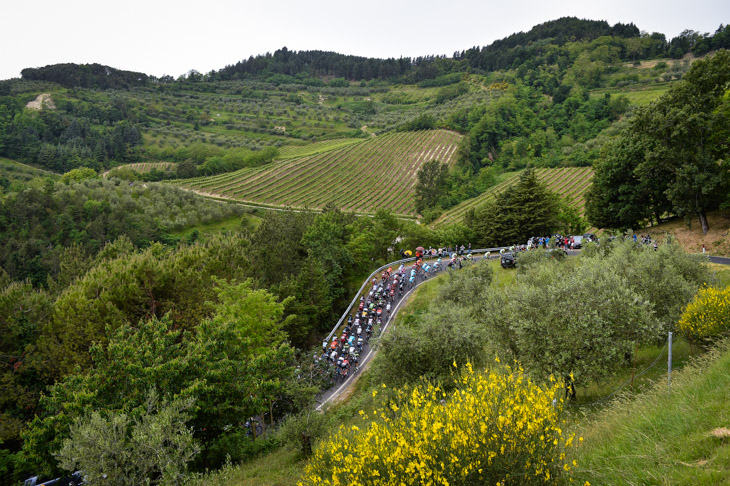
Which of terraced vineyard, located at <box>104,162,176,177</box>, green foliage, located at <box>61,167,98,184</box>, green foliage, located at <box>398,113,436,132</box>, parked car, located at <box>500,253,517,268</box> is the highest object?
green foliage, located at <box>398,113,436,132</box>

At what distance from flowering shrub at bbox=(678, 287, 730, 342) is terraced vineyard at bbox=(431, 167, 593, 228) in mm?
65058

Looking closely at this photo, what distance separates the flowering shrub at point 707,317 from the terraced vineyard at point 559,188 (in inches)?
2561

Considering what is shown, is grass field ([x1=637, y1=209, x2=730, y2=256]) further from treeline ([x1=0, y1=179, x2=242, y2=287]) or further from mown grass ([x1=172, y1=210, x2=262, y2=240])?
treeline ([x1=0, y1=179, x2=242, y2=287])

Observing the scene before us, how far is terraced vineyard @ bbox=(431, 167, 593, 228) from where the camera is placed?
265 feet

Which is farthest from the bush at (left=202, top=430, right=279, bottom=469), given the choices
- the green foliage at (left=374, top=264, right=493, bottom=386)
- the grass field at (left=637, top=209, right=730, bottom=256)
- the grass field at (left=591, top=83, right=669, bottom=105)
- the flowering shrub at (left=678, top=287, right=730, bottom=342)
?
the grass field at (left=591, top=83, right=669, bottom=105)

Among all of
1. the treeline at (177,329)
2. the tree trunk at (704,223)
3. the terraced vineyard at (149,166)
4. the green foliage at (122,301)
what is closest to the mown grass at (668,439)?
the treeline at (177,329)

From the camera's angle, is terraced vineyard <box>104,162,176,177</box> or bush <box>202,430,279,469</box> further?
terraced vineyard <box>104,162,176,177</box>

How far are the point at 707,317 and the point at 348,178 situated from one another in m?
107

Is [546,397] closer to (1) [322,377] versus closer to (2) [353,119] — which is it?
(1) [322,377]

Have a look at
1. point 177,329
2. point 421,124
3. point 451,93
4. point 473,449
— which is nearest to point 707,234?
point 473,449

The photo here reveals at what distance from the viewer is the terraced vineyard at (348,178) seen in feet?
335

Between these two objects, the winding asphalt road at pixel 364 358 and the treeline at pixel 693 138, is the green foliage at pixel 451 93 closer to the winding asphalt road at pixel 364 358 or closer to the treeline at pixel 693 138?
the winding asphalt road at pixel 364 358

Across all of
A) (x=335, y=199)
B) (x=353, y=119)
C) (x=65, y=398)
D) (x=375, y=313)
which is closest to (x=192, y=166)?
(x=335, y=199)

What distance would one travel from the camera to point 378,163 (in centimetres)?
12356
